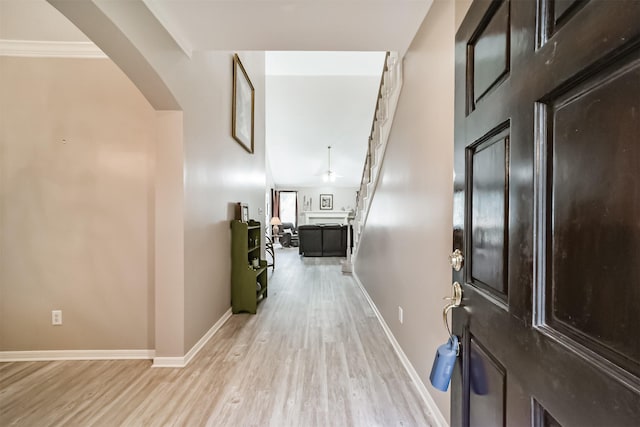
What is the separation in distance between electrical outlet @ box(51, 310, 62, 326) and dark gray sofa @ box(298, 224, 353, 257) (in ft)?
17.8

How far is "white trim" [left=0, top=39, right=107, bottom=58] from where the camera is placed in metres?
2.11

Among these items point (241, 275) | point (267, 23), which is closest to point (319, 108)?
point (241, 275)

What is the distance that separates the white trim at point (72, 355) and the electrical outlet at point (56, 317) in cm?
23

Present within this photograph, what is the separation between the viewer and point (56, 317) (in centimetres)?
218

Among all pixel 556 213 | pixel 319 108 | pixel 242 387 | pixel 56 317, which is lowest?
pixel 242 387

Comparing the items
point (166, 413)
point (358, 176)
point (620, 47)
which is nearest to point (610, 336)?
point (620, 47)

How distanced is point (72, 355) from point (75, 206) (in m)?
1.18

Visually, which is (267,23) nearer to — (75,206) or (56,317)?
(75,206)

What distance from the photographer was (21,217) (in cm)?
214

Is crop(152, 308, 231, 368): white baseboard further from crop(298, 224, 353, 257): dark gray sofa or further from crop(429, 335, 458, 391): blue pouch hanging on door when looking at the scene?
crop(298, 224, 353, 257): dark gray sofa

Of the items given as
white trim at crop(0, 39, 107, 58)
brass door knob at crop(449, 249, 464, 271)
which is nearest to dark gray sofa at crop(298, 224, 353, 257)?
white trim at crop(0, 39, 107, 58)

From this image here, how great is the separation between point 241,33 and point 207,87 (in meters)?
0.80

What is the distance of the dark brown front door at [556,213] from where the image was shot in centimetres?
40

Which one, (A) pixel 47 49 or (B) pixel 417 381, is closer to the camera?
(B) pixel 417 381
